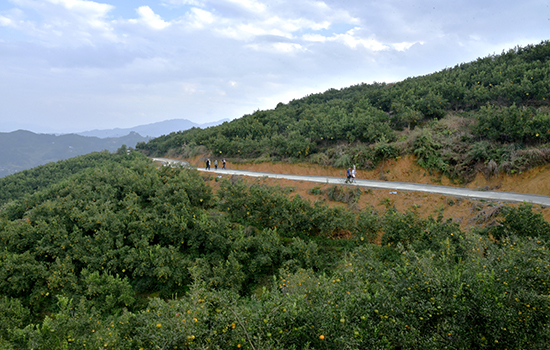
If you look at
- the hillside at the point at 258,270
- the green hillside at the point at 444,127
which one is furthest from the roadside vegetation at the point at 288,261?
the green hillside at the point at 444,127

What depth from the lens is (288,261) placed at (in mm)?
10797

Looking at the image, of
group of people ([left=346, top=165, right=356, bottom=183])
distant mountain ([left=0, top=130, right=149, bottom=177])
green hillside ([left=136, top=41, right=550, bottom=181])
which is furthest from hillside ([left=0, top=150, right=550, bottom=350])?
distant mountain ([left=0, top=130, right=149, bottom=177])

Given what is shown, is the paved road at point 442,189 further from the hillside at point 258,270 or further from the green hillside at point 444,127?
the green hillside at point 444,127

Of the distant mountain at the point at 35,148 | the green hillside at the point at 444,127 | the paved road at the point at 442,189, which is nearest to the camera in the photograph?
the paved road at the point at 442,189

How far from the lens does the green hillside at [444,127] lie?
15125 mm

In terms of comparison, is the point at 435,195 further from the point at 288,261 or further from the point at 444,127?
the point at 288,261

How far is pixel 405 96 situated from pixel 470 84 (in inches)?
221

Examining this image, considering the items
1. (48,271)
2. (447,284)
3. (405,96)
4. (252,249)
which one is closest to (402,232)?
(447,284)

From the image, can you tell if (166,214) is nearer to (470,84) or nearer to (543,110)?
(543,110)

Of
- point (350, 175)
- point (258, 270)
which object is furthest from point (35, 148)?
point (258, 270)

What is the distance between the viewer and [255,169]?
81.5 ft

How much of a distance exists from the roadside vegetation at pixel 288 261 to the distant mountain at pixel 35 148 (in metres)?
152

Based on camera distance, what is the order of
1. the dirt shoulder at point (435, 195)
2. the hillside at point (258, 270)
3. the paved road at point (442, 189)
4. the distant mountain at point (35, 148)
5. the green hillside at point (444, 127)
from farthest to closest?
the distant mountain at point (35, 148) → the green hillside at point (444, 127) → the paved road at point (442, 189) → the dirt shoulder at point (435, 195) → the hillside at point (258, 270)

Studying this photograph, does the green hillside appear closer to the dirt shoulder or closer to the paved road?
the dirt shoulder
